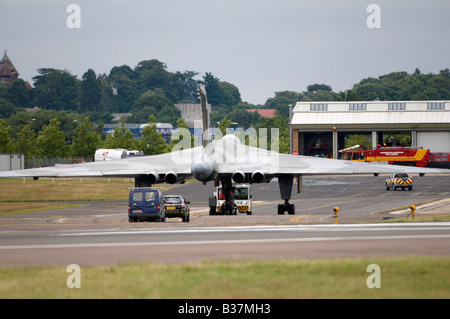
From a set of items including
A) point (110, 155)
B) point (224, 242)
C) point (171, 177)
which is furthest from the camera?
point (110, 155)

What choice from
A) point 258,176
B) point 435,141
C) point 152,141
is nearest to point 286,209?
point 258,176

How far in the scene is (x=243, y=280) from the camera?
1339 centimetres

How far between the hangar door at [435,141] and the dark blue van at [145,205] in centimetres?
8567

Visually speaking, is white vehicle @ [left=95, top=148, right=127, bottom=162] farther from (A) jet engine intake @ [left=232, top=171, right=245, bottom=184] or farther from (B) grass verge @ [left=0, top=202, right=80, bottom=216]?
(A) jet engine intake @ [left=232, top=171, right=245, bottom=184]

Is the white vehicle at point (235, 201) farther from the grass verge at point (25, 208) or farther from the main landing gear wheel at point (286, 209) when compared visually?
the grass verge at point (25, 208)

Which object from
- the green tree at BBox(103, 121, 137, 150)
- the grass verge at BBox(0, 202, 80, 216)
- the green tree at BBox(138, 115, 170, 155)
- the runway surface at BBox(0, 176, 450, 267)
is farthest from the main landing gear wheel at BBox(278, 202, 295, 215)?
the green tree at BBox(103, 121, 137, 150)

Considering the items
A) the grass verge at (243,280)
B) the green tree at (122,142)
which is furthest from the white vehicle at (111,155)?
the grass verge at (243,280)

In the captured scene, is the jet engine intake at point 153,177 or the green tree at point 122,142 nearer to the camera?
the jet engine intake at point 153,177

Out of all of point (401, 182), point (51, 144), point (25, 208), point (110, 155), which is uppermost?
point (51, 144)

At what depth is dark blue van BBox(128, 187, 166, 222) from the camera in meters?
35.3

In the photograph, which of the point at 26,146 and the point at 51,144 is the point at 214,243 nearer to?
the point at 51,144

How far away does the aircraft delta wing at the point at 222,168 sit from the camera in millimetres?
34469

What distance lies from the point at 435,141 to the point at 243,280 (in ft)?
346
